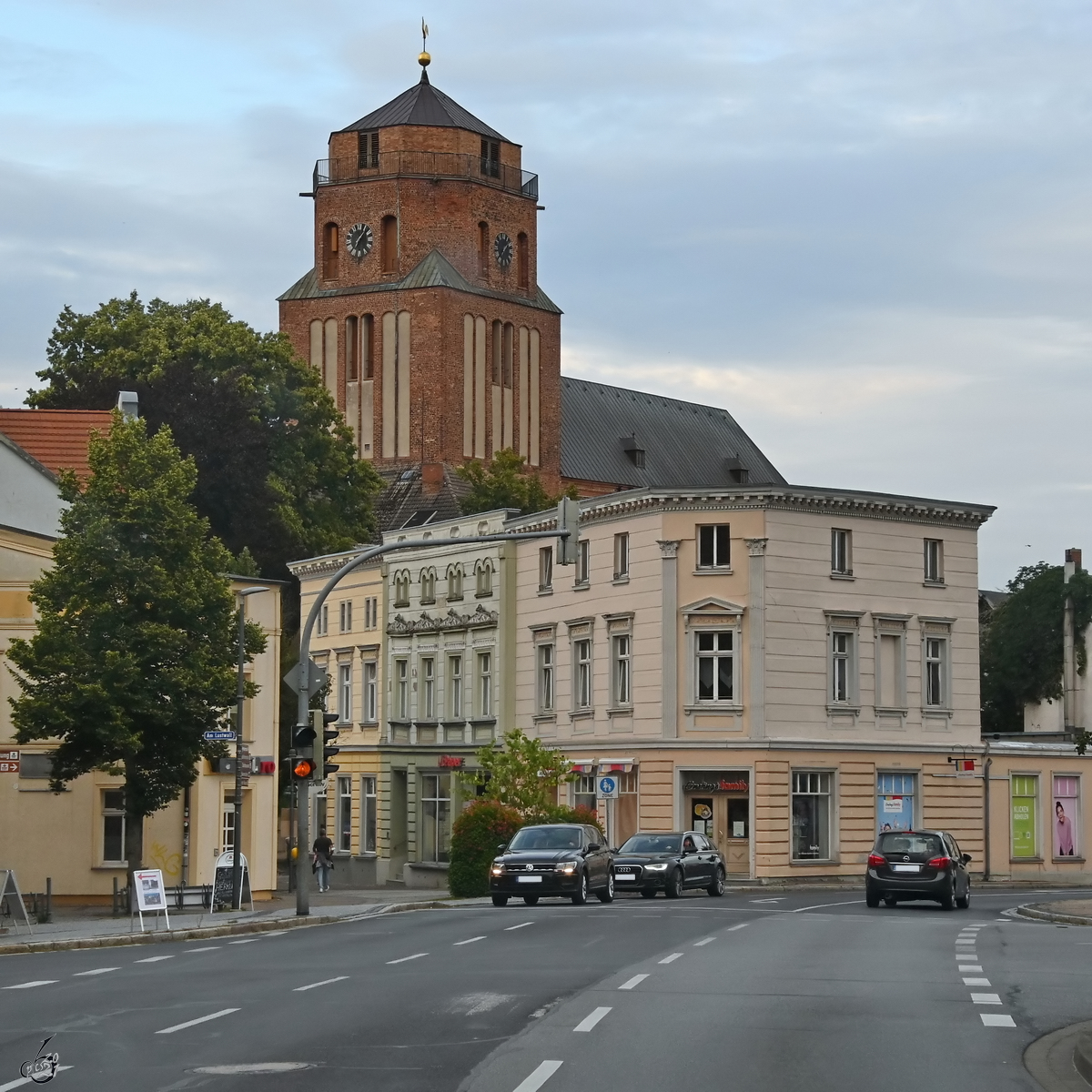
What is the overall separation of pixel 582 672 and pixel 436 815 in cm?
1024

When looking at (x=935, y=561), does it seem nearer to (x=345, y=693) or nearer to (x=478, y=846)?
(x=478, y=846)

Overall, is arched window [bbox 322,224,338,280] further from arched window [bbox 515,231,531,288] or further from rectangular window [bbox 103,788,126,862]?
rectangular window [bbox 103,788,126,862]

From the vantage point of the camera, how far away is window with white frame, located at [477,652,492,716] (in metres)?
66.8

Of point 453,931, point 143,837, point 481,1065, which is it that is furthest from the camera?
point 143,837

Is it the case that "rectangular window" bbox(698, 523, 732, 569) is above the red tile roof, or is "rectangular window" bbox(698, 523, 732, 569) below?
below

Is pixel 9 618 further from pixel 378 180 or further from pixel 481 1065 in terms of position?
pixel 378 180

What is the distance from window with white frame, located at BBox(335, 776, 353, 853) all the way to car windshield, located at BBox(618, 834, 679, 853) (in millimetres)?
29031

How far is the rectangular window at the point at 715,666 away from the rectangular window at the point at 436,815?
535 inches

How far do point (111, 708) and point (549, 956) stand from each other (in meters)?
14.5

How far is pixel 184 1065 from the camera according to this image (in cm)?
1409

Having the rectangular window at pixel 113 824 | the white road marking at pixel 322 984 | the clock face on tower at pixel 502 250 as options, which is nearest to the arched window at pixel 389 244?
the clock face on tower at pixel 502 250

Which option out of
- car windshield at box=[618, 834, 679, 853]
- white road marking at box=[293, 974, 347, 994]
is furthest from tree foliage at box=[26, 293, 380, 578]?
white road marking at box=[293, 974, 347, 994]

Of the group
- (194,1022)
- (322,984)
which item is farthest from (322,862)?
(194,1022)

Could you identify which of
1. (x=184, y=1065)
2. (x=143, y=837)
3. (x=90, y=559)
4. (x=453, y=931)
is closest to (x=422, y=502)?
(x=143, y=837)
